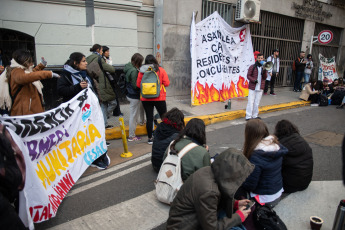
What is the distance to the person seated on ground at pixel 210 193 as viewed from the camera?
6.53ft

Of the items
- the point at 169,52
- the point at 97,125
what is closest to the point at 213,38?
the point at 169,52

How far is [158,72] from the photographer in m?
5.07

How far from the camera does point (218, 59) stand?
8945mm

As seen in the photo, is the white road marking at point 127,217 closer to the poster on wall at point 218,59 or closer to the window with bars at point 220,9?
the poster on wall at point 218,59

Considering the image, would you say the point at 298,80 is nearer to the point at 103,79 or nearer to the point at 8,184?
the point at 103,79

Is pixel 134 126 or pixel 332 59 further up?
pixel 332 59

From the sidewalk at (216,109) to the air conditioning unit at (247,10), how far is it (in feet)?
9.79

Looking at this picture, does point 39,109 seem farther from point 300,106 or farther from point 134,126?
point 300,106

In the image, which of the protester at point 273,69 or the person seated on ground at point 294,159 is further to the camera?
the protester at point 273,69

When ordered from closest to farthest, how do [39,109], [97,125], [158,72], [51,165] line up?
[51,165], [39,109], [97,125], [158,72]

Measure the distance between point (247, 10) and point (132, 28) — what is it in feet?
14.6

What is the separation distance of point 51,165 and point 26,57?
1669mm

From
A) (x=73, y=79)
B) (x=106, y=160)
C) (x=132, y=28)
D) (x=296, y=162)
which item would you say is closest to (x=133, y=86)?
(x=73, y=79)

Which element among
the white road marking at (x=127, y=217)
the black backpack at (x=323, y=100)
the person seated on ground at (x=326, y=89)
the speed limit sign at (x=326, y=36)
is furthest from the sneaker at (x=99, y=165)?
the speed limit sign at (x=326, y=36)
